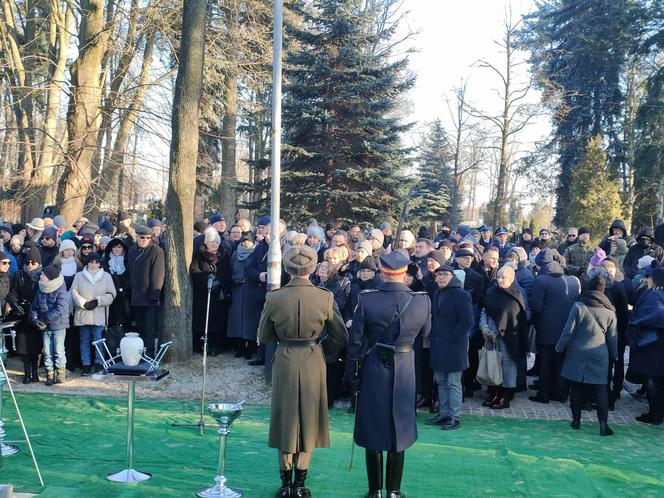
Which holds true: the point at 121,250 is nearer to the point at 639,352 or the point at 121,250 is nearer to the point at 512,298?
the point at 512,298

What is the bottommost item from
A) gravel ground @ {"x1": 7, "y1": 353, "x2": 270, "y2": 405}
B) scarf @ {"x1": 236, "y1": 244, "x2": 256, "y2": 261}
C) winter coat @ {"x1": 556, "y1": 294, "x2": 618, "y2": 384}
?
gravel ground @ {"x1": 7, "y1": 353, "x2": 270, "y2": 405}

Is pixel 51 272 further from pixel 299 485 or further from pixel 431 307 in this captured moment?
pixel 299 485

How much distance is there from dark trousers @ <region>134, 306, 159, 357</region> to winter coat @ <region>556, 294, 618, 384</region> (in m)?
6.54

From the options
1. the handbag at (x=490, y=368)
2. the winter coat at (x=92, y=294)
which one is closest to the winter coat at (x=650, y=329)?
the handbag at (x=490, y=368)

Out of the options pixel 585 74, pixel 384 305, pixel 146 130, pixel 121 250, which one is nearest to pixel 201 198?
pixel 146 130

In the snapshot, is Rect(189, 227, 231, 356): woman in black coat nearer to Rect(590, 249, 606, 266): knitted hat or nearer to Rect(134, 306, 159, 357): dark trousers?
Rect(134, 306, 159, 357): dark trousers

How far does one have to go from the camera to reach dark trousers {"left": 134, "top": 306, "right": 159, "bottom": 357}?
38.0ft

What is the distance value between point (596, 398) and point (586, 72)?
1289 inches

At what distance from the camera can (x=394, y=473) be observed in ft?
19.3

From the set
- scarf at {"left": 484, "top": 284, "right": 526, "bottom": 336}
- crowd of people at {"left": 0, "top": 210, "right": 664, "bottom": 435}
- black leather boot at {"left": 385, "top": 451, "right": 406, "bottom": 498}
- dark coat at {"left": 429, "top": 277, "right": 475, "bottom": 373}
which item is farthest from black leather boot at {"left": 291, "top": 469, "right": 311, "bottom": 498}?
scarf at {"left": 484, "top": 284, "right": 526, "bottom": 336}

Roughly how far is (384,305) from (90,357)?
273 inches

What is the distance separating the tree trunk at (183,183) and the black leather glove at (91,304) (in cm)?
116

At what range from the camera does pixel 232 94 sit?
19.4 metres

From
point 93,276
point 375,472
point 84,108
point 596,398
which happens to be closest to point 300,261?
point 375,472
